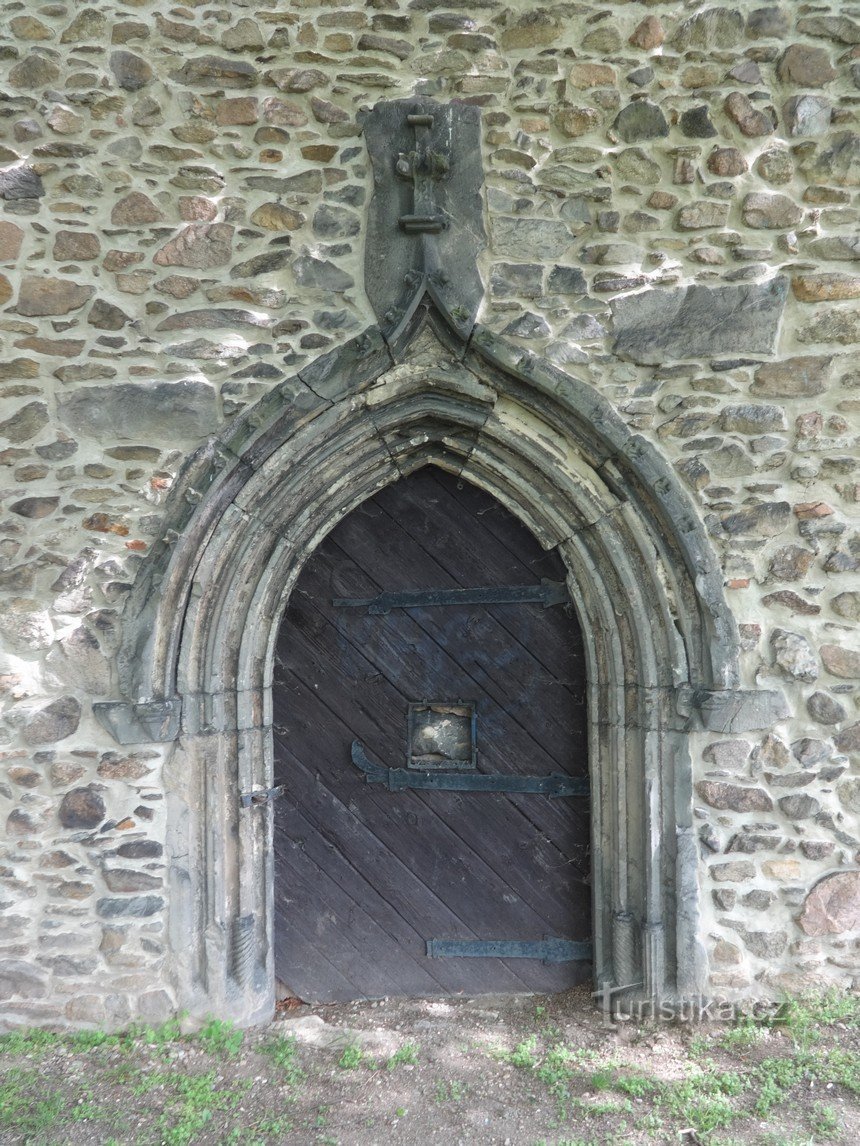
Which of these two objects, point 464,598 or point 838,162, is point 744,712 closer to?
point 464,598

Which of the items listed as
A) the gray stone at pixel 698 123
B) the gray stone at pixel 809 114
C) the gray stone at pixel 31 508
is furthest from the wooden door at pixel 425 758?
the gray stone at pixel 809 114

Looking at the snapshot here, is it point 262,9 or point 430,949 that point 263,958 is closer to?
point 430,949

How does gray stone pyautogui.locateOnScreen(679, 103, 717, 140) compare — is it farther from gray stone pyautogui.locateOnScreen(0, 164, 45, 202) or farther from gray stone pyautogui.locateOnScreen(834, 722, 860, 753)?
gray stone pyautogui.locateOnScreen(0, 164, 45, 202)

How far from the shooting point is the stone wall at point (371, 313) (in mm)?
2988

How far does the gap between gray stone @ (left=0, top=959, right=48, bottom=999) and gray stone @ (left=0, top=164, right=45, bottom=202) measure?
302cm

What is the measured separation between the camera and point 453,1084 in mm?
2826

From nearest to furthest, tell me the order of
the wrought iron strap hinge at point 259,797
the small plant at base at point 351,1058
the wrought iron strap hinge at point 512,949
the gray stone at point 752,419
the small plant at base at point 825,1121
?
the small plant at base at point 825,1121, the small plant at base at point 351,1058, the gray stone at point 752,419, the wrought iron strap hinge at point 259,797, the wrought iron strap hinge at point 512,949

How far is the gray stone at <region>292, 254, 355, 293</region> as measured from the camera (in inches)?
123

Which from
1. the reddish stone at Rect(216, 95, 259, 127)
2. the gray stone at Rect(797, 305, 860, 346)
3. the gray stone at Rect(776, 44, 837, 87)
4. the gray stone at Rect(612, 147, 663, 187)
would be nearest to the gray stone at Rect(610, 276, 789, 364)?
the gray stone at Rect(797, 305, 860, 346)

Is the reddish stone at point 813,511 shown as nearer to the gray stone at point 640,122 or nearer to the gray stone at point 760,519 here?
the gray stone at point 760,519

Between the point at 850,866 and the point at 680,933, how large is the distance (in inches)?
27.9

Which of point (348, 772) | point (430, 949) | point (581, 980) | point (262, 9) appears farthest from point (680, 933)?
point (262, 9)

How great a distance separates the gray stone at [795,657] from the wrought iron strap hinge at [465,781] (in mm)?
975

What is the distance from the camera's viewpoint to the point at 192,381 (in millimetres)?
3084
